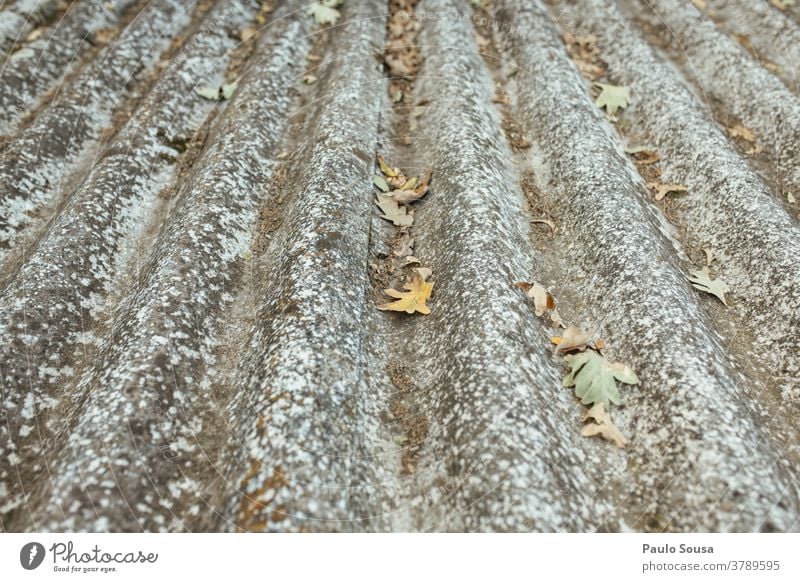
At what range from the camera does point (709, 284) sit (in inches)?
169

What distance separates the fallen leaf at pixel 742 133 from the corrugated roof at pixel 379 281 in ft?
0.07

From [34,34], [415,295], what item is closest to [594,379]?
[415,295]

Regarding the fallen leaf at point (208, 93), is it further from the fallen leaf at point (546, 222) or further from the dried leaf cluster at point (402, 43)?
the fallen leaf at point (546, 222)

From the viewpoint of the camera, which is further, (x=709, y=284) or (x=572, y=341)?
(x=709, y=284)

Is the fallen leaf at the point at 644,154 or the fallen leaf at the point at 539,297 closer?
the fallen leaf at the point at 539,297

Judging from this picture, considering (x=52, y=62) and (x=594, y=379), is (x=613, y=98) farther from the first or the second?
(x=52, y=62)

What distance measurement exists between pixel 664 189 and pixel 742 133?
178cm

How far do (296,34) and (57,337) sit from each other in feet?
17.7

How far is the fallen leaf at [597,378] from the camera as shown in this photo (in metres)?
3.44

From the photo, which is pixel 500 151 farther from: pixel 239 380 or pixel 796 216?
pixel 239 380

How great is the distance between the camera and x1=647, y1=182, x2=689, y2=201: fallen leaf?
5.12 metres

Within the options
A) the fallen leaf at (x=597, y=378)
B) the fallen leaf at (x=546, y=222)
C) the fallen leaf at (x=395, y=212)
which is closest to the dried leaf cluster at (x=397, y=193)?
the fallen leaf at (x=395, y=212)
